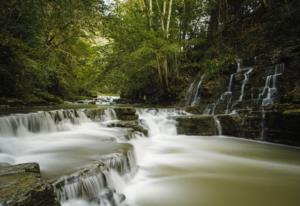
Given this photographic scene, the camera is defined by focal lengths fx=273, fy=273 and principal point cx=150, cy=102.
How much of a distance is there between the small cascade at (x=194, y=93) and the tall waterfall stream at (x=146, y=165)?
15.9 ft

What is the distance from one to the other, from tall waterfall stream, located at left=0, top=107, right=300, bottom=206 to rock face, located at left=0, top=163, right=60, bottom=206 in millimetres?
440

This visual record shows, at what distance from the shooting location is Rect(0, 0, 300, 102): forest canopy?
8.03m

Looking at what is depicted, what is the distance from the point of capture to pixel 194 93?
45.2 ft

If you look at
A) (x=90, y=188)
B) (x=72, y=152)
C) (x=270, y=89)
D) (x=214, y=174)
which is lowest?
(x=214, y=174)

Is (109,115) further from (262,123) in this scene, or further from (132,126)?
(262,123)

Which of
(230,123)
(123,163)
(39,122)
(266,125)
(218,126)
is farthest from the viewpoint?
(218,126)

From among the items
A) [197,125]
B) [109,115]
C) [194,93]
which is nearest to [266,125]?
[197,125]

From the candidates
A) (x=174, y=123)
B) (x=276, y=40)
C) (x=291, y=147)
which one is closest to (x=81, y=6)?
(x=174, y=123)

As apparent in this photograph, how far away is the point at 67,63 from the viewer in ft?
42.4

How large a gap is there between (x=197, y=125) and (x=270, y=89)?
318cm

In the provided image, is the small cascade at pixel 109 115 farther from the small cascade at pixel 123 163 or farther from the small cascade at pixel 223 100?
the small cascade at pixel 123 163

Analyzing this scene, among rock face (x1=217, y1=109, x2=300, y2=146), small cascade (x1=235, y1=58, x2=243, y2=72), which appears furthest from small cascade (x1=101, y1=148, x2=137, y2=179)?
small cascade (x1=235, y1=58, x2=243, y2=72)

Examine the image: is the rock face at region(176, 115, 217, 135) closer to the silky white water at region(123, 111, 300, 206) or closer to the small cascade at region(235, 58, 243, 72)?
the silky white water at region(123, 111, 300, 206)

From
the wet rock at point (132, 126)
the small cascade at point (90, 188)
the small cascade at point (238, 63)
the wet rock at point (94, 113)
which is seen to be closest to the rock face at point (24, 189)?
the small cascade at point (90, 188)
